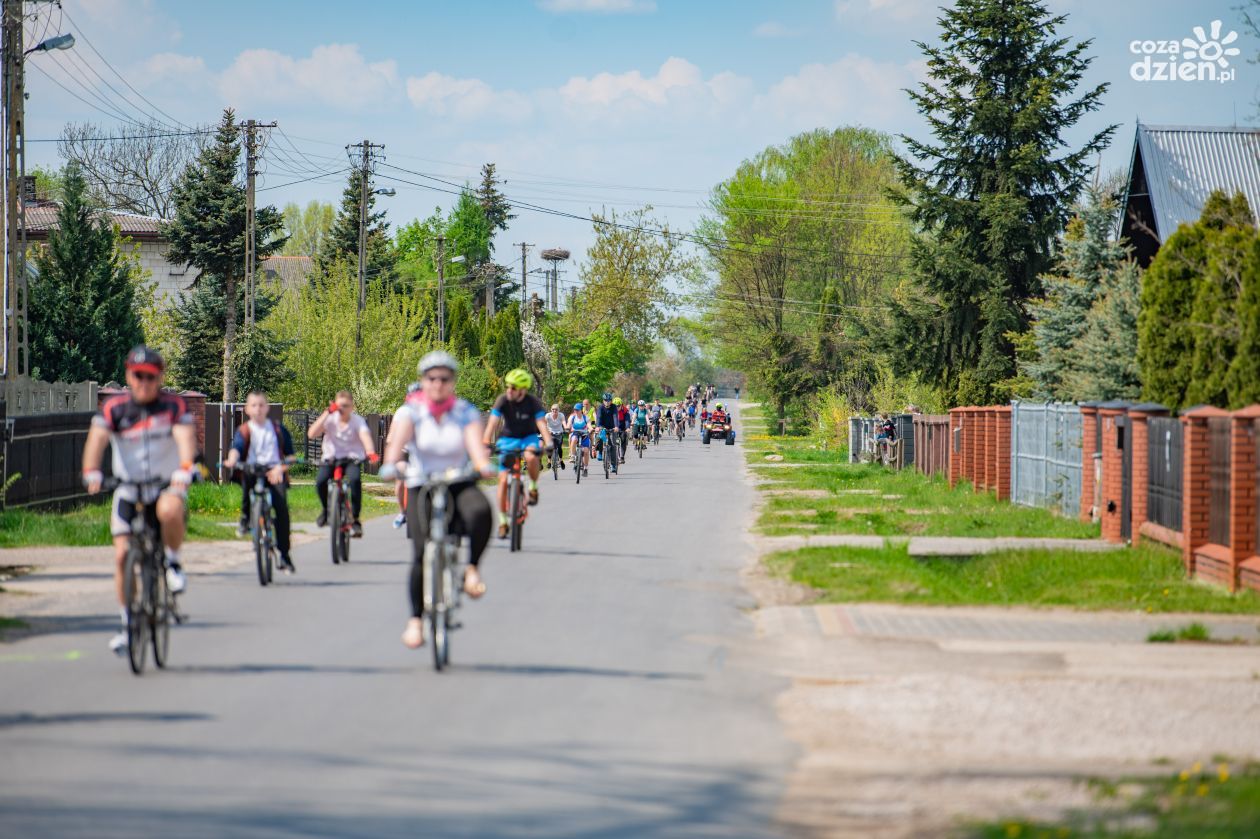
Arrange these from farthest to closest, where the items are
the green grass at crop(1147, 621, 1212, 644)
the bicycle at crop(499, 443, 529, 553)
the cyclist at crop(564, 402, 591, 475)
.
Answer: the cyclist at crop(564, 402, 591, 475)
the bicycle at crop(499, 443, 529, 553)
the green grass at crop(1147, 621, 1212, 644)

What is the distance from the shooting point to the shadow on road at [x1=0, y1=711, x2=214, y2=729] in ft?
25.7

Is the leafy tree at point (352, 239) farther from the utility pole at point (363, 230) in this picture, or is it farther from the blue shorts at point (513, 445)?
the blue shorts at point (513, 445)

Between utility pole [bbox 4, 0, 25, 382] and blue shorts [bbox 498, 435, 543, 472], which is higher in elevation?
utility pole [bbox 4, 0, 25, 382]

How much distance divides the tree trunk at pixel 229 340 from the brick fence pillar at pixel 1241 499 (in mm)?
35322

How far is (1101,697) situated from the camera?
896cm

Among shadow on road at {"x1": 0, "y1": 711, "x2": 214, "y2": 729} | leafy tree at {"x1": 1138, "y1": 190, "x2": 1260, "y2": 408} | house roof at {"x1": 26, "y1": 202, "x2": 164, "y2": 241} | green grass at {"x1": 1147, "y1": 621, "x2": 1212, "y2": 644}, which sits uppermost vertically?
house roof at {"x1": 26, "y1": 202, "x2": 164, "y2": 241}

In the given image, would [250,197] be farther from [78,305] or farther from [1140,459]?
[1140,459]

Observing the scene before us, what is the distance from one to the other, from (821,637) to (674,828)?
5.76 meters

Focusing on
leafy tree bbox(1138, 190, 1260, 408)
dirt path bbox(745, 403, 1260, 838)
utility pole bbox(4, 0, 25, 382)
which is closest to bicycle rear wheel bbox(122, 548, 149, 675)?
dirt path bbox(745, 403, 1260, 838)

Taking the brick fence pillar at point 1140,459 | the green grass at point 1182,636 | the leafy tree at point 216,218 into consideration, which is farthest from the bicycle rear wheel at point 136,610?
the leafy tree at point 216,218

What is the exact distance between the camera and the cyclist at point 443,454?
980 cm

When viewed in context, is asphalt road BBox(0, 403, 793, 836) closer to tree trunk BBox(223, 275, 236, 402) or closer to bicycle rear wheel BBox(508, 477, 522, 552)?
bicycle rear wheel BBox(508, 477, 522, 552)

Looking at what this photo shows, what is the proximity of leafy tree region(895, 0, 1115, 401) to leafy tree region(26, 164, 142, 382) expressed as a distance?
74.5 ft

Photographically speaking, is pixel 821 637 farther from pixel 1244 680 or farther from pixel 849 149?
pixel 849 149
